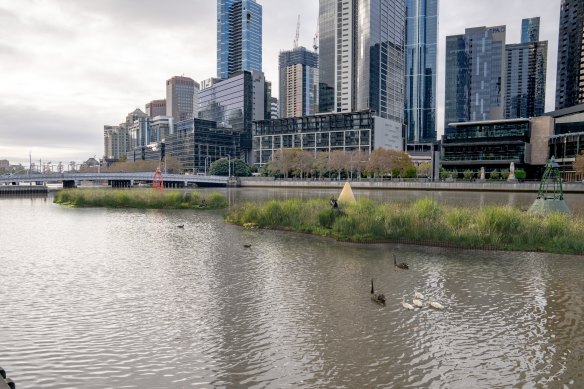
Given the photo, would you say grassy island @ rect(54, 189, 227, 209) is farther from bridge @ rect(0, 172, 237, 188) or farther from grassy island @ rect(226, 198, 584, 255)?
bridge @ rect(0, 172, 237, 188)

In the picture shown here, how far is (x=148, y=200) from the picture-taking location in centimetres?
5916

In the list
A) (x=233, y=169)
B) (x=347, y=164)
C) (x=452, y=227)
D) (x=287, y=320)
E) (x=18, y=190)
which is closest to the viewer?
(x=287, y=320)

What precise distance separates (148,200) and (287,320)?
49228 millimetres

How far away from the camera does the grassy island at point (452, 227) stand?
85.9 feet

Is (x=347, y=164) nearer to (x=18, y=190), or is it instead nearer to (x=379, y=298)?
(x=18, y=190)

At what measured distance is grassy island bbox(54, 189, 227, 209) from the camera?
57844 millimetres

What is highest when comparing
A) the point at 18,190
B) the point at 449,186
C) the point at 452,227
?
the point at 449,186

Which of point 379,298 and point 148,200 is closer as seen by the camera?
point 379,298

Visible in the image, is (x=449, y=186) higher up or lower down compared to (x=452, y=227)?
higher up

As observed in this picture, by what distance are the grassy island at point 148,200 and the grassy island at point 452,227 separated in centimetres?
2672

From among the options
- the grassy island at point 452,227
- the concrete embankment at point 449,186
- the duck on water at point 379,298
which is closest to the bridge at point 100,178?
the concrete embankment at point 449,186

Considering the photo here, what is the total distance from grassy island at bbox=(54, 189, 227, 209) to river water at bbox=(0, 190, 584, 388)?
3173 centimetres

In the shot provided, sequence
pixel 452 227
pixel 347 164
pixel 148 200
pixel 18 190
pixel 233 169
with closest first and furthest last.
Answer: pixel 452 227, pixel 148 200, pixel 18 190, pixel 347 164, pixel 233 169

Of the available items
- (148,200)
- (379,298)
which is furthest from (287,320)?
(148,200)
